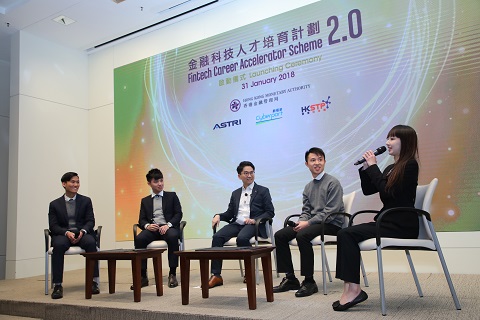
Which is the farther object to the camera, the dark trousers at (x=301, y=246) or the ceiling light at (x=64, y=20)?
the ceiling light at (x=64, y=20)

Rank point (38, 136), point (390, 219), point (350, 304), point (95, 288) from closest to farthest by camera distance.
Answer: point (350, 304) < point (390, 219) < point (95, 288) < point (38, 136)

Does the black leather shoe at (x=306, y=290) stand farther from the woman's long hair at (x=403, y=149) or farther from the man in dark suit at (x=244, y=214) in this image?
the woman's long hair at (x=403, y=149)

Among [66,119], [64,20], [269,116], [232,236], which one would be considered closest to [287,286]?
[232,236]

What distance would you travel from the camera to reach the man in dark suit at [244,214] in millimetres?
3775

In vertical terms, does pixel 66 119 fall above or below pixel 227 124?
above

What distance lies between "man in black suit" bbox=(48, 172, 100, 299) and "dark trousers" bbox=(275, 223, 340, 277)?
1.61 m

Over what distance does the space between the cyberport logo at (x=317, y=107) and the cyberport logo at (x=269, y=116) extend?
29 centimetres

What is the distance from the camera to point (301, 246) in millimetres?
3230

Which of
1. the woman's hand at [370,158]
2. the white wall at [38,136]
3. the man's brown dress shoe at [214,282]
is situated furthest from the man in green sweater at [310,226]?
the white wall at [38,136]

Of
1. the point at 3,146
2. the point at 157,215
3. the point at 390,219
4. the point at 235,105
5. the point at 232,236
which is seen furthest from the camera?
the point at 3,146

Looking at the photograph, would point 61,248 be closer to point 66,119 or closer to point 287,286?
point 287,286

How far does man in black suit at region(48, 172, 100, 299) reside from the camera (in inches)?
148

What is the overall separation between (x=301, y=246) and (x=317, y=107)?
1.80m

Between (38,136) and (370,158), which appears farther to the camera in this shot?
(38,136)
